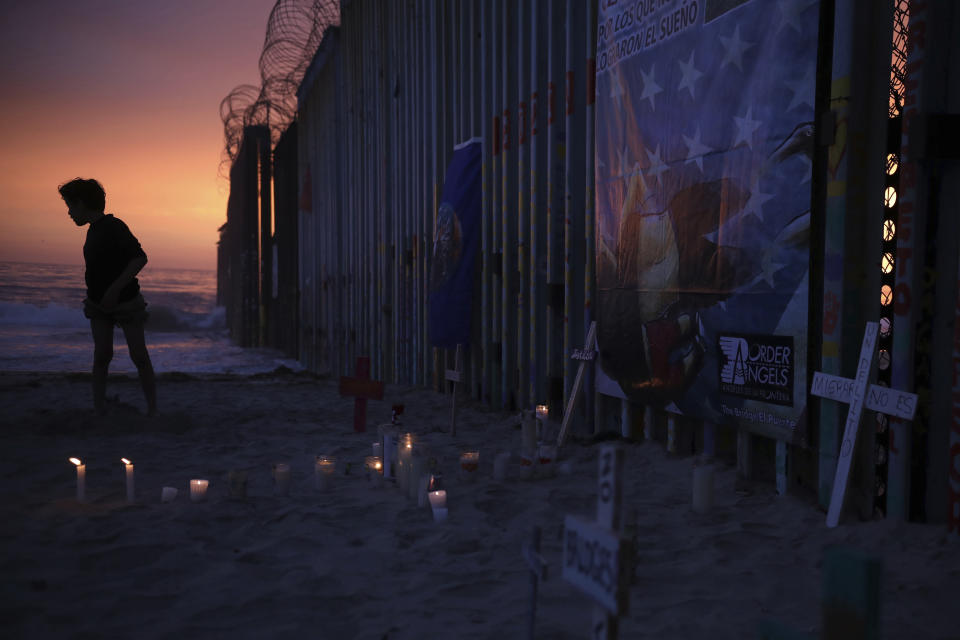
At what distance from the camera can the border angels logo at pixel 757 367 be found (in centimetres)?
306

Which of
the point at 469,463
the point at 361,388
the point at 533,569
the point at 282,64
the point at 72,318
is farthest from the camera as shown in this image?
the point at 72,318

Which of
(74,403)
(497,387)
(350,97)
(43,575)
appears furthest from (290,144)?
(43,575)

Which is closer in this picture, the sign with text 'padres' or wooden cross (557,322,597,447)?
the sign with text 'padres'

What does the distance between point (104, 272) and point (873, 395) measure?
5.01 meters

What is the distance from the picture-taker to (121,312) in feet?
17.0

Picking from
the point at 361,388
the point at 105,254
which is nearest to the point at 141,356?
the point at 105,254

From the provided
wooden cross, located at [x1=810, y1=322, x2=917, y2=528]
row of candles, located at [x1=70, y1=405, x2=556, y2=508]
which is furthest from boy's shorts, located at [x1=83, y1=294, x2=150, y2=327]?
wooden cross, located at [x1=810, y1=322, x2=917, y2=528]

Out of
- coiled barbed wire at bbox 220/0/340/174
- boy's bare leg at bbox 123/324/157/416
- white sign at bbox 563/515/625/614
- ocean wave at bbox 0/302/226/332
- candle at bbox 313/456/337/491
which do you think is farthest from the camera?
ocean wave at bbox 0/302/226/332

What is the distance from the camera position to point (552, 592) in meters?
2.26

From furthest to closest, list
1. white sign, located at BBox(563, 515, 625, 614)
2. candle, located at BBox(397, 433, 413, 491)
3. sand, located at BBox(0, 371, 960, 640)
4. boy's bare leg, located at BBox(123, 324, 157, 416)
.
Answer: boy's bare leg, located at BBox(123, 324, 157, 416) → candle, located at BBox(397, 433, 413, 491) → sand, located at BBox(0, 371, 960, 640) → white sign, located at BBox(563, 515, 625, 614)

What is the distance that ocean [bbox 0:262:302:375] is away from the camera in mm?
12883

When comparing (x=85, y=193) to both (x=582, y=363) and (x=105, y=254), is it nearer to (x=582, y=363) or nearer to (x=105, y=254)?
(x=105, y=254)

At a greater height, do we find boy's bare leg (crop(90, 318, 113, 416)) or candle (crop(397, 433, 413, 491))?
boy's bare leg (crop(90, 318, 113, 416))

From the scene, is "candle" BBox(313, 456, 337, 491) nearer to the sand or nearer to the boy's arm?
the sand
